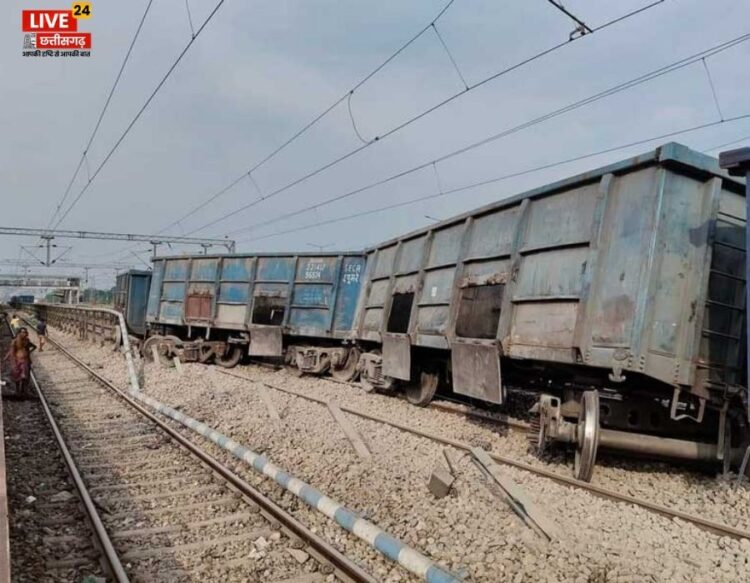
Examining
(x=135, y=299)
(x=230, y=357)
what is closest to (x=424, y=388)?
(x=230, y=357)

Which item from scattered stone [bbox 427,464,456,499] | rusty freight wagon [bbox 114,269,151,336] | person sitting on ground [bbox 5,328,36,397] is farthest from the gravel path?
rusty freight wagon [bbox 114,269,151,336]

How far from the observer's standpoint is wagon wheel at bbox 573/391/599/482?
18.5ft

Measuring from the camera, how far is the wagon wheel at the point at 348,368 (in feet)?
44.9

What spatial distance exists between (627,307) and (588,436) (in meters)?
1.27

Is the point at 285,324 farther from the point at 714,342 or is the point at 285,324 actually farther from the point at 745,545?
the point at 745,545

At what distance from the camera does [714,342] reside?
5.65 metres

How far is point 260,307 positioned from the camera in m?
16.0

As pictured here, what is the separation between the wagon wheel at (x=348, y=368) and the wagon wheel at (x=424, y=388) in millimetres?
2936

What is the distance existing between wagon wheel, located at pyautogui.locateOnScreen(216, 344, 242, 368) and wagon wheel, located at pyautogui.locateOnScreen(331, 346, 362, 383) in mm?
4461

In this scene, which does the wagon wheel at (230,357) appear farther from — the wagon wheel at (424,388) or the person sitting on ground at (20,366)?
the wagon wheel at (424,388)

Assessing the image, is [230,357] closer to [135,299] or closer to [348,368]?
[348,368]

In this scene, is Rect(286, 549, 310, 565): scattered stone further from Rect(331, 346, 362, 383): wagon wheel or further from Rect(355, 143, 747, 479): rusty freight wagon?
Rect(331, 346, 362, 383): wagon wheel

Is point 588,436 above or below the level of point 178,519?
above

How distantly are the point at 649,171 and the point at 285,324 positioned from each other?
36.2 feet
